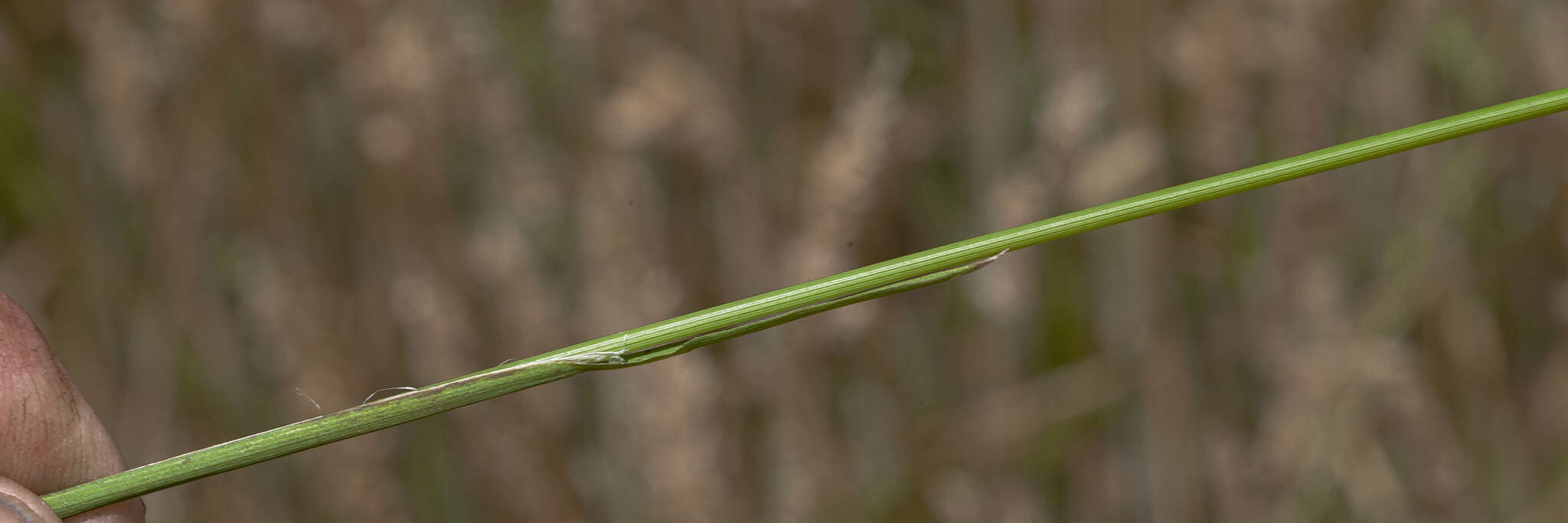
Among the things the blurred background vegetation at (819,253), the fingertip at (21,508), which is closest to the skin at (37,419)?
the fingertip at (21,508)

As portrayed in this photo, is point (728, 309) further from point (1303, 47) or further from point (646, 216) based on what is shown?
point (1303, 47)

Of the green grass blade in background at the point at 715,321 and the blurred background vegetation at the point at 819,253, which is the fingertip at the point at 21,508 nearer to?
the green grass blade in background at the point at 715,321

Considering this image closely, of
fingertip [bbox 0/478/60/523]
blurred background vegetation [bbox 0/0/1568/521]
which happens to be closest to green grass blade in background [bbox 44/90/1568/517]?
fingertip [bbox 0/478/60/523]

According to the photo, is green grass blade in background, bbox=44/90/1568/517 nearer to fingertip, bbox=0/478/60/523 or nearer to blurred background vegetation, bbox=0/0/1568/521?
fingertip, bbox=0/478/60/523

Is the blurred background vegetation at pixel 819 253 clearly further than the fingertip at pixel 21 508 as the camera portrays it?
Yes

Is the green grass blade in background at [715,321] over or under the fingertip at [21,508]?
over

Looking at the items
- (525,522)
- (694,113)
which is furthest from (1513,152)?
(525,522)
